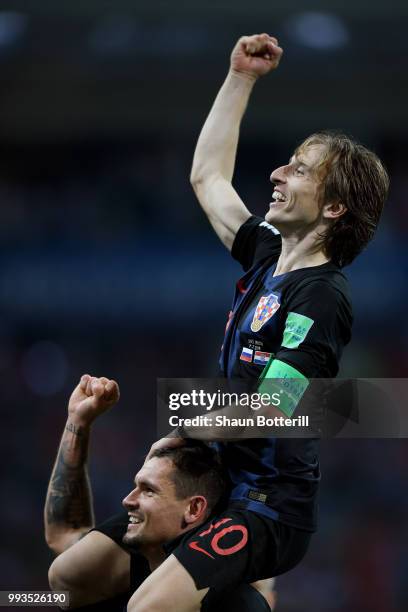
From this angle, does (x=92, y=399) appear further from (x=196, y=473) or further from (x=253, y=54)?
(x=253, y=54)

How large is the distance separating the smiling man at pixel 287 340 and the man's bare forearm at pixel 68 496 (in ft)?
1.78

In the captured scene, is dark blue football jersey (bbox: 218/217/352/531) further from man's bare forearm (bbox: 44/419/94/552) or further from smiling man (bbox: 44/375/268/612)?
man's bare forearm (bbox: 44/419/94/552)

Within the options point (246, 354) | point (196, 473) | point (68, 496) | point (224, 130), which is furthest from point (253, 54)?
point (68, 496)

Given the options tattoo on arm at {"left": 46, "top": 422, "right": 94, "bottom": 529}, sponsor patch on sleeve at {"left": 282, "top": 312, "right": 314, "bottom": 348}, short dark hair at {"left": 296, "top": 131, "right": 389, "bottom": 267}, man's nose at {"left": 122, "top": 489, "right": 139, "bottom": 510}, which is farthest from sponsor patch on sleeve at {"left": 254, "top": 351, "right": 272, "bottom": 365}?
tattoo on arm at {"left": 46, "top": 422, "right": 94, "bottom": 529}

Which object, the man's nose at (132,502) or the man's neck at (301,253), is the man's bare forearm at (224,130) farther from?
the man's nose at (132,502)

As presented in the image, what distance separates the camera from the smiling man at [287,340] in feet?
9.29

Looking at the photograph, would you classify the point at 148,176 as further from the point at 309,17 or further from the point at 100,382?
the point at 100,382

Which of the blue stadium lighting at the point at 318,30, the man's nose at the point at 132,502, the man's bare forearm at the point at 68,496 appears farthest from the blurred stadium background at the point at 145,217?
the man's nose at the point at 132,502

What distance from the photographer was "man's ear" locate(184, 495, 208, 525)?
3.08 meters

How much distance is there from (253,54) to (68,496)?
187cm

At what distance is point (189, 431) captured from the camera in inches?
118

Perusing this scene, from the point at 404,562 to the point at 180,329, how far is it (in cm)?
235

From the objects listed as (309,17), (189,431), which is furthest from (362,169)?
(309,17)

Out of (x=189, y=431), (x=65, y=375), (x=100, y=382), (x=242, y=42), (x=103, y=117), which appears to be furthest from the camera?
(x=103, y=117)
